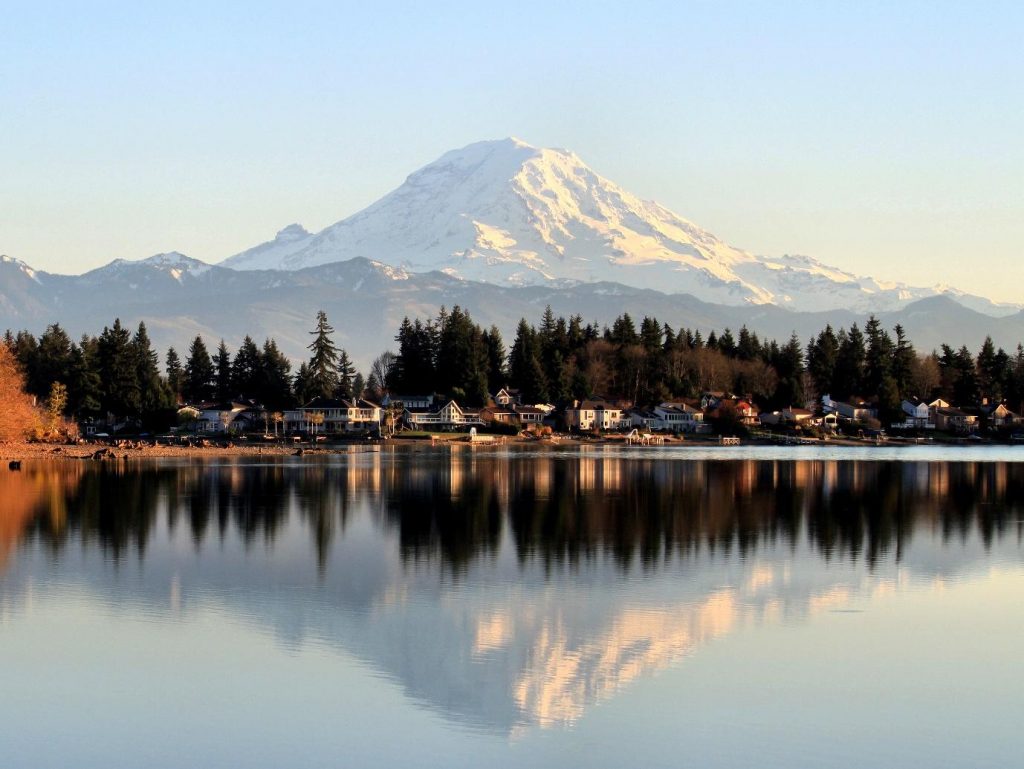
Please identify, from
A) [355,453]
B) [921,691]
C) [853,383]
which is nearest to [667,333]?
[853,383]

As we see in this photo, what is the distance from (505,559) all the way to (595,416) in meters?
95.2

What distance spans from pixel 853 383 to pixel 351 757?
128 m

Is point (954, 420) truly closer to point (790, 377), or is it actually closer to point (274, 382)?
point (790, 377)

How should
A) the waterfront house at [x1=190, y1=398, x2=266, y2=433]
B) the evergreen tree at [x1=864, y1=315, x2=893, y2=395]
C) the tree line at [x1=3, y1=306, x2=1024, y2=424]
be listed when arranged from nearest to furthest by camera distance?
1. the waterfront house at [x1=190, y1=398, x2=266, y2=433]
2. the tree line at [x1=3, y1=306, x2=1024, y2=424]
3. the evergreen tree at [x1=864, y1=315, x2=893, y2=395]

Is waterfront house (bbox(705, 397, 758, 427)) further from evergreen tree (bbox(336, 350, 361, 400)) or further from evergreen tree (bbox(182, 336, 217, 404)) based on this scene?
evergreen tree (bbox(182, 336, 217, 404))

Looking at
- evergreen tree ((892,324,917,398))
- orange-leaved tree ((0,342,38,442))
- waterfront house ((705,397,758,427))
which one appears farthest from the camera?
evergreen tree ((892,324,917,398))

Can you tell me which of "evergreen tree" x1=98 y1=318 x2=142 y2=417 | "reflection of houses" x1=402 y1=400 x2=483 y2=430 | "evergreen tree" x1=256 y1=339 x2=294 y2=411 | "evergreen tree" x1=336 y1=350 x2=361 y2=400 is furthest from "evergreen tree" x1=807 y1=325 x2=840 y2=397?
"evergreen tree" x1=98 y1=318 x2=142 y2=417

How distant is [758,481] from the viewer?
62.3m

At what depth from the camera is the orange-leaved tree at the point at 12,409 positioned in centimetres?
8175

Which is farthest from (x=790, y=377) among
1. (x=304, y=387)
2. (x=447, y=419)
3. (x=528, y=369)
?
(x=304, y=387)

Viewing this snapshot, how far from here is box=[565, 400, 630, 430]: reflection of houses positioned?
127 m

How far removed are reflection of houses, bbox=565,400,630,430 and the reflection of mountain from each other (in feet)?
212

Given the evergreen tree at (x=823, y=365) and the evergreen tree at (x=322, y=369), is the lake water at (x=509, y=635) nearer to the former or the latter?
the evergreen tree at (x=322, y=369)

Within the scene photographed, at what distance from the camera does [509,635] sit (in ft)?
77.2
